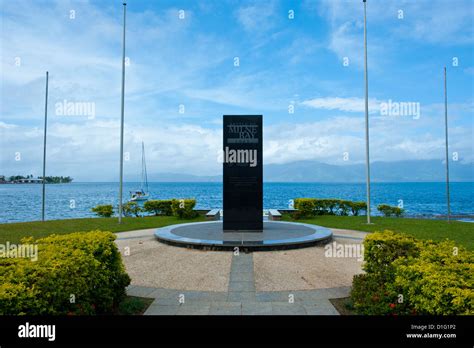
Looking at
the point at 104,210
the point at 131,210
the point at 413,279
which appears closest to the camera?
the point at 413,279

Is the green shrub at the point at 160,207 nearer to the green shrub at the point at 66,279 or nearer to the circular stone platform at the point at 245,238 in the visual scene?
the circular stone platform at the point at 245,238

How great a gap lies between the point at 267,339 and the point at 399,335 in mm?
1684

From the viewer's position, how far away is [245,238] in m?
10.4

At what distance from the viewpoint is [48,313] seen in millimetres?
3502

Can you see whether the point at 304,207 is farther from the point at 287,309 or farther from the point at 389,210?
the point at 287,309

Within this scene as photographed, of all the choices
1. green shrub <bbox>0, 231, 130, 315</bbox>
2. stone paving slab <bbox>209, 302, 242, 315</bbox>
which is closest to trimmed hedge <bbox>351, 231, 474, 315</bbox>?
stone paving slab <bbox>209, 302, 242, 315</bbox>

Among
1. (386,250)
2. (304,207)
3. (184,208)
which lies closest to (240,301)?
(386,250)

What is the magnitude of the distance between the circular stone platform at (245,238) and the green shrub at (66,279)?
4.28 m

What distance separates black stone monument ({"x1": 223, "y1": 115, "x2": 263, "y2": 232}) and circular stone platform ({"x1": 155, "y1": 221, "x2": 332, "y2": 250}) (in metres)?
0.61

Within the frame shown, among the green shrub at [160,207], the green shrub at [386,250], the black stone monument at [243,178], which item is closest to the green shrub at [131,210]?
the green shrub at [160,207]

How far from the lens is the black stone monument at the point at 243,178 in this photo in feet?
40.0

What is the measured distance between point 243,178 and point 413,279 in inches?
331

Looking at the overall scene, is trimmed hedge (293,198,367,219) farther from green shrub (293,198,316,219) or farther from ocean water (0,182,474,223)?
ocean water (0,182,474,223)

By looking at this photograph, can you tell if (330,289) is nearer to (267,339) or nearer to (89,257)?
(267,339)
